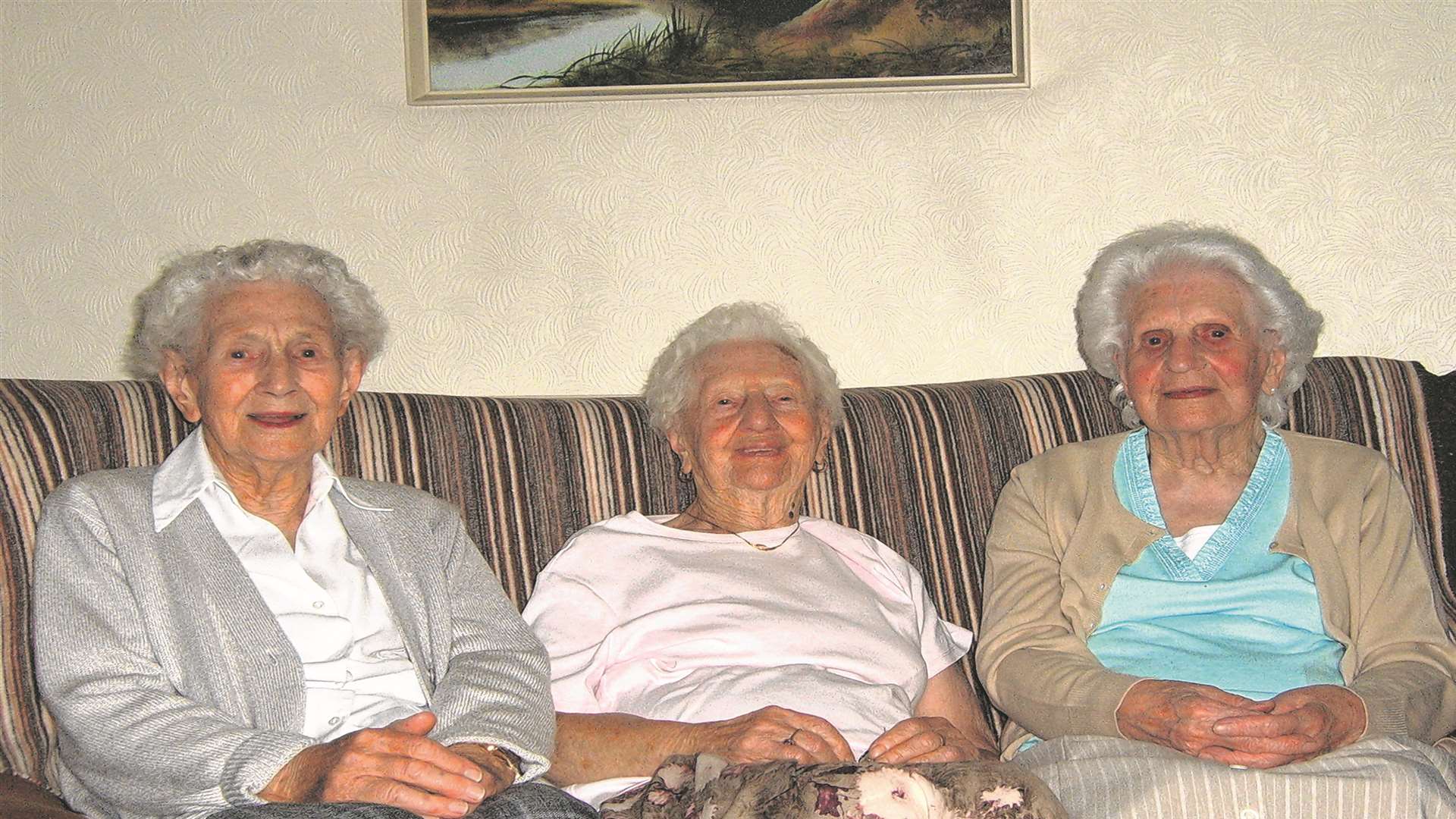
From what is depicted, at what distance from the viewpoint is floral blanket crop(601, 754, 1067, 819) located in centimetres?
138

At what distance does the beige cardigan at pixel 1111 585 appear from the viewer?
1.84 metres

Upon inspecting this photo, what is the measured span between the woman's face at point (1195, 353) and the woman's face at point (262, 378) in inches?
50.4

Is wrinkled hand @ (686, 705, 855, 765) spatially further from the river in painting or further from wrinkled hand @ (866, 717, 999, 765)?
the river in painting

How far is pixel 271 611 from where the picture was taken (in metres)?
1.73

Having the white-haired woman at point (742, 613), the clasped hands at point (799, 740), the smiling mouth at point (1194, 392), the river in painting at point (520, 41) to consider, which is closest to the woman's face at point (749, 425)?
the white-haired woman at point (742, 613)

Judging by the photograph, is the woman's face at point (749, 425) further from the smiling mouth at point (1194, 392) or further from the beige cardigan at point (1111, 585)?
the smiling mouth at point (1194, 392)

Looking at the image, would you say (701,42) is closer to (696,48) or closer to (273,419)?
(696,48)

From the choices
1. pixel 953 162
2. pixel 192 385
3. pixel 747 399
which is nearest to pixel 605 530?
pixel 747 399

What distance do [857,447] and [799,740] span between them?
28.8 inches

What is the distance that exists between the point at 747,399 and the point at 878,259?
589mm

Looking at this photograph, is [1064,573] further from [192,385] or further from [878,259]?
[192,385]

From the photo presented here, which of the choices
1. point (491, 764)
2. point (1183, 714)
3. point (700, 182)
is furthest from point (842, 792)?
point (700, 182)

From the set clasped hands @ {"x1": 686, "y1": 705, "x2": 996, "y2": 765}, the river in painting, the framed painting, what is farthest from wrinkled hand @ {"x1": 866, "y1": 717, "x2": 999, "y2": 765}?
the river in painting

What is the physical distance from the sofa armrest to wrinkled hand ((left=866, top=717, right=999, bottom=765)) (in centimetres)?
99
